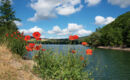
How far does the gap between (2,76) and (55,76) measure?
1428 millimetres

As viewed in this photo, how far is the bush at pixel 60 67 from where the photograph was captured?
3.25m

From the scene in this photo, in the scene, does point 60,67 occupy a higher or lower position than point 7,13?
lower

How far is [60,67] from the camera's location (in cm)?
336

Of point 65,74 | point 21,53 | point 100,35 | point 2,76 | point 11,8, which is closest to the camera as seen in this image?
point 2,76

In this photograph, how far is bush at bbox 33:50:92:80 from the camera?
3.25 metres

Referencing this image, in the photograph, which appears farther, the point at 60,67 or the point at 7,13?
the point at 7,13

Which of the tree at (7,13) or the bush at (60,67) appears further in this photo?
the tree at (7,13)

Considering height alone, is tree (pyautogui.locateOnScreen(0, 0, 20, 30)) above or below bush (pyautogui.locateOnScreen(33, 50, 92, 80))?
above

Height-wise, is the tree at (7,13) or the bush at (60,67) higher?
the tree at (7,13)

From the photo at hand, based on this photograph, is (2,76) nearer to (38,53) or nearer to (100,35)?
(38,53)

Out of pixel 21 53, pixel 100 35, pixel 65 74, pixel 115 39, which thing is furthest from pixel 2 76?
pixel 100 35

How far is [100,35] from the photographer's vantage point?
56.4 metres

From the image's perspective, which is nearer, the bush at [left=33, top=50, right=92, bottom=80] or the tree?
the bush at [left=33, top=50, right=92, bottom=80]

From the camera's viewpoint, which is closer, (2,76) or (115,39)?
(2,76)
